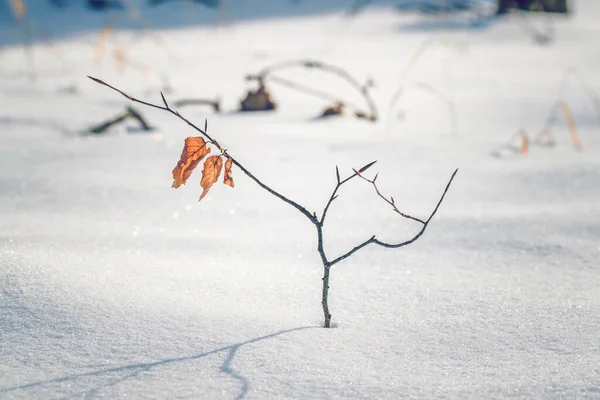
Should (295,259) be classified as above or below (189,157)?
below

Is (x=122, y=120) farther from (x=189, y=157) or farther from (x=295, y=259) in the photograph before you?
(x=189, y=157)

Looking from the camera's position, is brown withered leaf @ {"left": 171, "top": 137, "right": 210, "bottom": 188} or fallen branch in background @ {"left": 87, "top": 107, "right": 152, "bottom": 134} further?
fallen branch in background @ {"left": 87, "top": 107, "right": 152, "bottom": 134}

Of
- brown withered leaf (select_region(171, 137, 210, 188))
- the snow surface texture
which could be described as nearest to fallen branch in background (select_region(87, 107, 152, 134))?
the snow surface texture

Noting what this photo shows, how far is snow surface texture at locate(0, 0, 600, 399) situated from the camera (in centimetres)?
79

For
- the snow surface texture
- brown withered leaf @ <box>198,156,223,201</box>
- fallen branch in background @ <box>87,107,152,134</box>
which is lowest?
the snow surface texture

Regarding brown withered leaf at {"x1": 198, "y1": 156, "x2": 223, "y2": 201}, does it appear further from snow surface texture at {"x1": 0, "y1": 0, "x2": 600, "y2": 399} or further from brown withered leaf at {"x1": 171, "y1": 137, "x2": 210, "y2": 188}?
snow surface texture at {"x1": 0, "y1": 0, "x2": 600, "y2": 399}

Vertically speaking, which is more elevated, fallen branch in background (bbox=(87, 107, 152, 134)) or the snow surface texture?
fallen branch in background (bbox=(87, 107, 152, 134))

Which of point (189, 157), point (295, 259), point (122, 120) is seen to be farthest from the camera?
point (122, 120)

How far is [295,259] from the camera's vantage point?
3.86ft

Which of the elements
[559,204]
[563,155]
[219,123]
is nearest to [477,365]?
[559,204]

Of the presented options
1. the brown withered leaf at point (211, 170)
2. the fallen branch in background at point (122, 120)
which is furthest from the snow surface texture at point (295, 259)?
the brown withered leaf at point (211, 170)

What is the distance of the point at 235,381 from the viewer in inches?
30.0

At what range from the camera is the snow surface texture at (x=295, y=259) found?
789 millimetres

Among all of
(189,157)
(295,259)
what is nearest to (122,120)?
(295,259)
